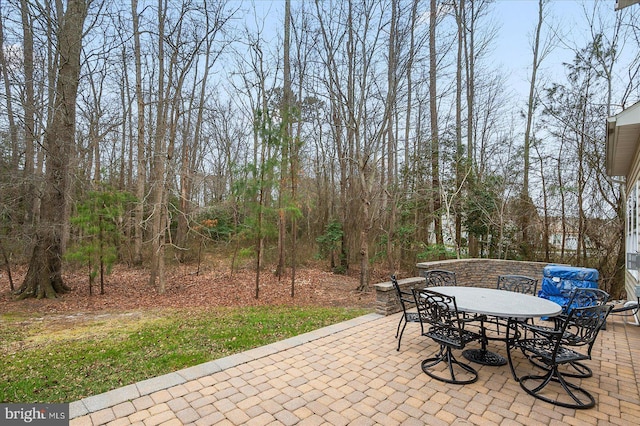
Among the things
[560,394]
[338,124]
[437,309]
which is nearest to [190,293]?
[338,124]

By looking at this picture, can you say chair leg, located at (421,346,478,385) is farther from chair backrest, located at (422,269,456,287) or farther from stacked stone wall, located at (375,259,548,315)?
stacked stone wall, located at (375,259,548,315)

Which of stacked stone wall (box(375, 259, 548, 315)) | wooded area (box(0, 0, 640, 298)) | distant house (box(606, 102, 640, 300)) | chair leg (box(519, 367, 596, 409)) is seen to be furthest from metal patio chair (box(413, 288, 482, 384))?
wooded area (box(0, 0, 640, 298))

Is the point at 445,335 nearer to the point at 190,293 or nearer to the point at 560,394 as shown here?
the point at 560,394

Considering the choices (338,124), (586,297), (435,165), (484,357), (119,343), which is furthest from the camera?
(435,165)

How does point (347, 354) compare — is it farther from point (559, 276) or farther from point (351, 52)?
point (351, 52)

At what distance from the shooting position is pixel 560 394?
8.63ft

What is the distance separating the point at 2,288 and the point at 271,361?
342 inches

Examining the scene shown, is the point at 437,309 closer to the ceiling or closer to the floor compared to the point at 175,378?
closer to the ceiling

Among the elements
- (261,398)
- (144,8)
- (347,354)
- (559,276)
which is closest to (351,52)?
(144,8)

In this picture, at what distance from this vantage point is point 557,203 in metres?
9.30

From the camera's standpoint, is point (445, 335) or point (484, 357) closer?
point (445, 335)

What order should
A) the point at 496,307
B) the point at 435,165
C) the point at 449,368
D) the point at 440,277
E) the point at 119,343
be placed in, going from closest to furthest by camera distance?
the point at 449,368 < the point at 496,307 < the point at 119,343 < the point at 440,277 < the point at 435,165

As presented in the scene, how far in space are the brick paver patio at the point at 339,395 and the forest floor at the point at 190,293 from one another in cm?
355

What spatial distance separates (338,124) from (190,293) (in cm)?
628
